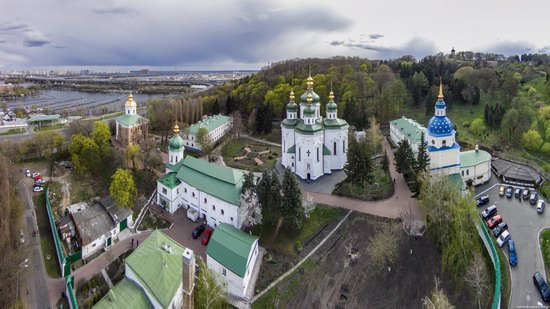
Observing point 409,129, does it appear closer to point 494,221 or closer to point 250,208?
point 494,221

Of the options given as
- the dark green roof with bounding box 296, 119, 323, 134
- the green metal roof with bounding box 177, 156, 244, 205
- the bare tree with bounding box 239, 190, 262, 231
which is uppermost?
the dark green roof with bounding box 296, 119, 323, 134

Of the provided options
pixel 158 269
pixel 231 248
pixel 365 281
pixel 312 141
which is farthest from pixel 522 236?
pixel 158 269

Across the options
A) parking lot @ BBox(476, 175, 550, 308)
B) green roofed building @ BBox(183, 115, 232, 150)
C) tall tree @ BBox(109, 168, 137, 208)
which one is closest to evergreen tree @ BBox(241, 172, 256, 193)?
tall tree @ BBox(109, 168, 137, 208)

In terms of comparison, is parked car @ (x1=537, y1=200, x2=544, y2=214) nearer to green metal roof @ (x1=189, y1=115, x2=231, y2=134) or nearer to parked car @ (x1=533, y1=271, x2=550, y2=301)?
parked car @ (x1=533, y1=271, x2=550, y2=301)

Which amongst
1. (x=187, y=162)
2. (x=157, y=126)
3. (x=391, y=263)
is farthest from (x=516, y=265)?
(x=157, y=126)

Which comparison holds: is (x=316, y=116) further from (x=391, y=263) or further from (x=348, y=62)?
(x=348, y=62)
